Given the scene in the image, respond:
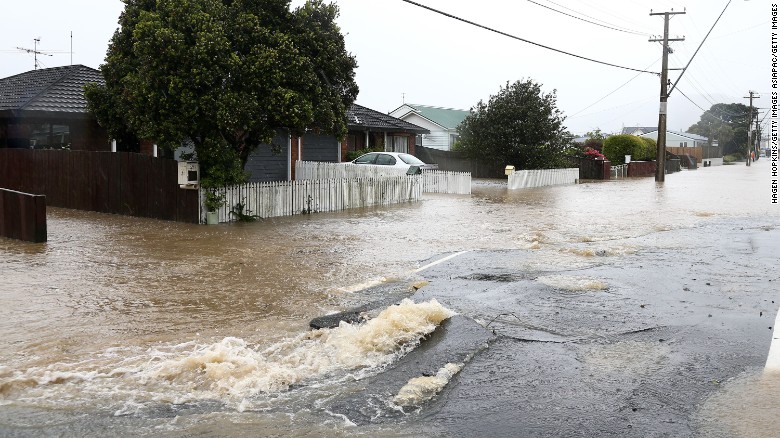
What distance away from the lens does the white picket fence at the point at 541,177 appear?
105ft

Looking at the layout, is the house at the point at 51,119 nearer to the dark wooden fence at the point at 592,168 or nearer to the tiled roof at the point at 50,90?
the tiled roof at the point at 50,90

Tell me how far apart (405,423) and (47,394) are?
272 cm

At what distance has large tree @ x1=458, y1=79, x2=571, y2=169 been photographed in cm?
3712

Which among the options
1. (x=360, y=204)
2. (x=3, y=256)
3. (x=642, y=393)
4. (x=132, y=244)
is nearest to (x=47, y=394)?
(x=642, y=393)

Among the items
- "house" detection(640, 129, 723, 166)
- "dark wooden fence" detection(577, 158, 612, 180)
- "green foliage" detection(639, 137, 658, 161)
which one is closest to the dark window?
"dark wooden fence" detection(577, 158, 612, 180)

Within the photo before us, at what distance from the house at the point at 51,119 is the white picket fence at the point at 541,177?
1681 cm

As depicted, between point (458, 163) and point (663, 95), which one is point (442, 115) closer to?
point (458, 163)

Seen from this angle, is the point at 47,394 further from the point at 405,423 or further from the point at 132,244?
the point at 132,244

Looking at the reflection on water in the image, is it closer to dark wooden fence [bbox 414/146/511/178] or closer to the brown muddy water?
the brown muddy water

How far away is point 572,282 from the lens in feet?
33.3

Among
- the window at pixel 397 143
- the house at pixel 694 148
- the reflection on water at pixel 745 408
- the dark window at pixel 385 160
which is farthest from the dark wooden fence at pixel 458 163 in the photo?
the house at pixel 694 148

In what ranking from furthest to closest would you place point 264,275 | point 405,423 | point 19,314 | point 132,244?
1. point 132,244
2. point 264,275
3. point 19,314
4. point 405,423

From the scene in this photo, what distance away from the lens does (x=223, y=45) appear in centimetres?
1526

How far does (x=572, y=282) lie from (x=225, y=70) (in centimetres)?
892
